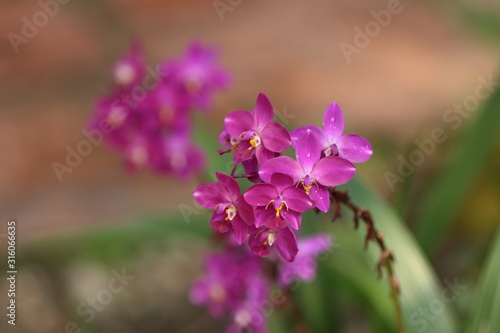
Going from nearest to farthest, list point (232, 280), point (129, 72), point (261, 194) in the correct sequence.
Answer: point (261, 194)
point (232, 280)
point (129, 72)

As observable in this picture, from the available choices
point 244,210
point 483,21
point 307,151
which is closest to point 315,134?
point 307,151

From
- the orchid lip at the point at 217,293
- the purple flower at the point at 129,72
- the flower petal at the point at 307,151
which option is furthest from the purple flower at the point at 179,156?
the flower petal at the point at 307,151

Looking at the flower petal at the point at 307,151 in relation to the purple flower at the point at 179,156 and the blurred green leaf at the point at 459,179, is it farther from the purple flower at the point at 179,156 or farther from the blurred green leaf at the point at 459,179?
the blurred green leaf at the point at 459,179

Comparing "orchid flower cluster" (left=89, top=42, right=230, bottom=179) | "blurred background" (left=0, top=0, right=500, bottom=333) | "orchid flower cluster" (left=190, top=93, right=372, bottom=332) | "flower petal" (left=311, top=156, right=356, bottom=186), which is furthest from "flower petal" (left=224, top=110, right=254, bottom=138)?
"blurred background" (left=0, top=0, right=500, bottom=333)

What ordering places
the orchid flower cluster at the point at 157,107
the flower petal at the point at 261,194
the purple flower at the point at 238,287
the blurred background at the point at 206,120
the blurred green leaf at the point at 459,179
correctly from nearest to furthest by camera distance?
the flower petal at the point at 261,194
the purple flower at the point at 238,287
the orchid flower cluster at the point at 157,107
the blurred green leaf at the point at 459,179
the blurred background at the point at 206,120

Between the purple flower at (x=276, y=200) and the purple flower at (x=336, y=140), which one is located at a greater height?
the purple flower at (x=336, y=140)

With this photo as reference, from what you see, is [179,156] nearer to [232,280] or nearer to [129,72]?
[129,72]

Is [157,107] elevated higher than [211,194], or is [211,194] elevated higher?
[157,107]
